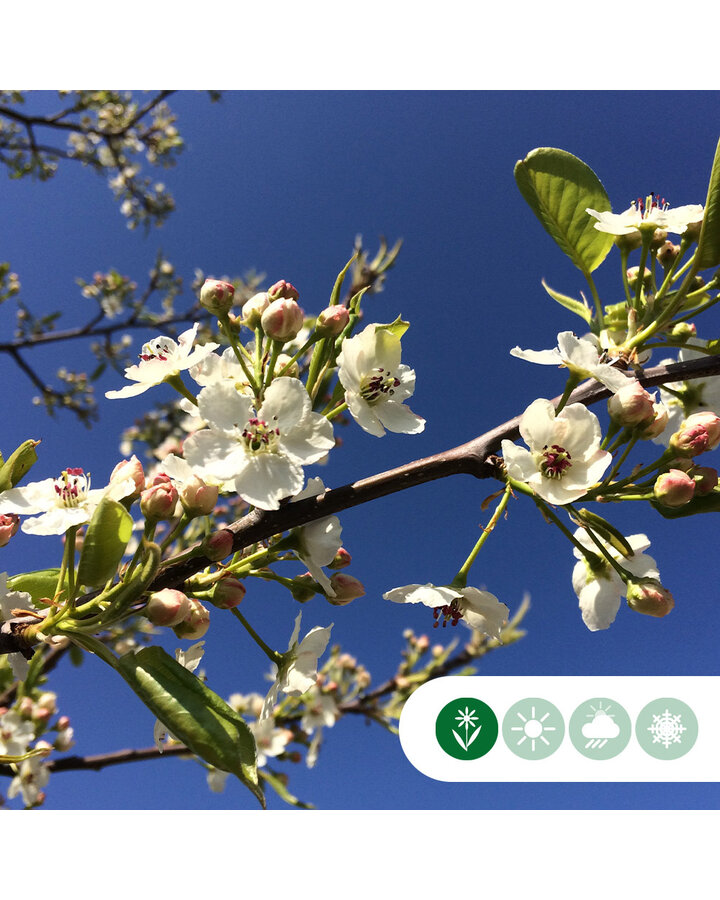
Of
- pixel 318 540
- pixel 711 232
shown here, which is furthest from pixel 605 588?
pixel 711 232

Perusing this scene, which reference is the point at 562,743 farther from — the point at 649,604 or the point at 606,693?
the point at 649,604

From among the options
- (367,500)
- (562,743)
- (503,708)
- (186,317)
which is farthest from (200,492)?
(186,317)

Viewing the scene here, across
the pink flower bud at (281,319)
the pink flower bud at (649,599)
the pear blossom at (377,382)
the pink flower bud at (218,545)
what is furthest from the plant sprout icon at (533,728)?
the pink flower bud at (281,319)

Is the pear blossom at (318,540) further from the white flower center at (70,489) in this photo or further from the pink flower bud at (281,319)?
the white flower center at (70,489)

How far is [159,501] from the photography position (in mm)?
782

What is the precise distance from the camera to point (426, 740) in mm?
1107

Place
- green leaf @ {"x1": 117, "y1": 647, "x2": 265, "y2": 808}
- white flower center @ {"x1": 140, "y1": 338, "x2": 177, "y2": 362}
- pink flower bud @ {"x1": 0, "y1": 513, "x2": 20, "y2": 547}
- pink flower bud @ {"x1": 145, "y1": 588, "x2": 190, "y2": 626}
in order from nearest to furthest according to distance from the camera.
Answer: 1. green leaf @ {"x1": 117, "y1": 647, "x2": 265, "y2": 808}
2. pink flower bud @ {"x1": 145, "y1": 588, "x2": 190, "y2": 626}
3. pink flower bud @ {"x1": 0, "y1": 513, "x2": 20, "y2": 547}
4. white flower center @ {"x1": 140, "y1": 338, "x2": 177, "y2": 362}

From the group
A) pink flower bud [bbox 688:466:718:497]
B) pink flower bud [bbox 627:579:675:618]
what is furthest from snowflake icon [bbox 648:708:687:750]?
pink flower bud [bbox 688:466:718:497]

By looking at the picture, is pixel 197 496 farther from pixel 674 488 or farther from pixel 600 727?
A: pixel 600 727

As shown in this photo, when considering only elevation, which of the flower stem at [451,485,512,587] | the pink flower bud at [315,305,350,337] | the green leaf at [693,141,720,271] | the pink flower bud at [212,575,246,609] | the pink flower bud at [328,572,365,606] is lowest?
the pink flower bud at [212,575,246,609]

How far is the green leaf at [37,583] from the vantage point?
1.02m

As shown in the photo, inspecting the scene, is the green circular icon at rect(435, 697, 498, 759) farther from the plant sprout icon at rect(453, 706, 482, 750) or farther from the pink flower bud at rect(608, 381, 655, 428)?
the pink flower bud at rect(608, 381, 655, 428)

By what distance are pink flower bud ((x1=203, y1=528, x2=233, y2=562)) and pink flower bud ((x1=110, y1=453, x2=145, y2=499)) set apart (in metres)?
0.14

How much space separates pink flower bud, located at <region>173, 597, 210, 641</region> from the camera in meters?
0.85
